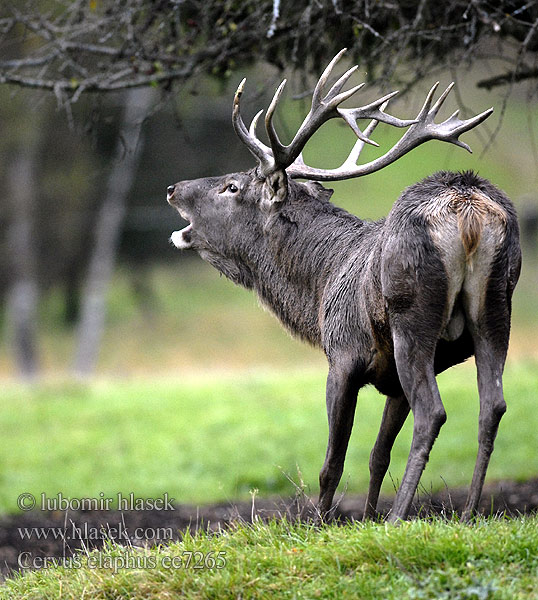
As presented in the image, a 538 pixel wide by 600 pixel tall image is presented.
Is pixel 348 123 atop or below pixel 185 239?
atop

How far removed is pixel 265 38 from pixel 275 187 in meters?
1.83

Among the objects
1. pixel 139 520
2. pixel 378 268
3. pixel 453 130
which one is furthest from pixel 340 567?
pixel 139 520

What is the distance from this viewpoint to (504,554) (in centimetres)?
425

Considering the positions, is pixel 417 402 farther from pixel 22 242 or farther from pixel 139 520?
pixel 22 242

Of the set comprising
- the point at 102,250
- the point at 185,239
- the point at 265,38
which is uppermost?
the point at 265,38

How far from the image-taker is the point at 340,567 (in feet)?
14.1

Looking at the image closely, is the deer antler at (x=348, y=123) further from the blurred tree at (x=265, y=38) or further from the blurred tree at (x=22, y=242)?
the blurred tree at (x=22, y=242)

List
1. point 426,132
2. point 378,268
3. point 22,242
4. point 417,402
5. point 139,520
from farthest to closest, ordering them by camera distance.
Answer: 1. point 22,242
2. point 139,520
3. point 426,132
4. point 378,268
5. point 417,402

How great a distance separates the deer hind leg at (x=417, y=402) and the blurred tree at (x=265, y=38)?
8.35 feet

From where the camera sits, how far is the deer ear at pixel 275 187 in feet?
20.3

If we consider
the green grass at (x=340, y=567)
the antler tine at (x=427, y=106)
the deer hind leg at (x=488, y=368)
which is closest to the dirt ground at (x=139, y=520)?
the deer hind leg at (x=488, y=368)

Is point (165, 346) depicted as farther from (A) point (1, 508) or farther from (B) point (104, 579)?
(B) point (104, 579)

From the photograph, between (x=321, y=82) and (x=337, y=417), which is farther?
(x=321, y=82)

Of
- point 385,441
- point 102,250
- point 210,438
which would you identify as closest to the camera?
point 385,441
